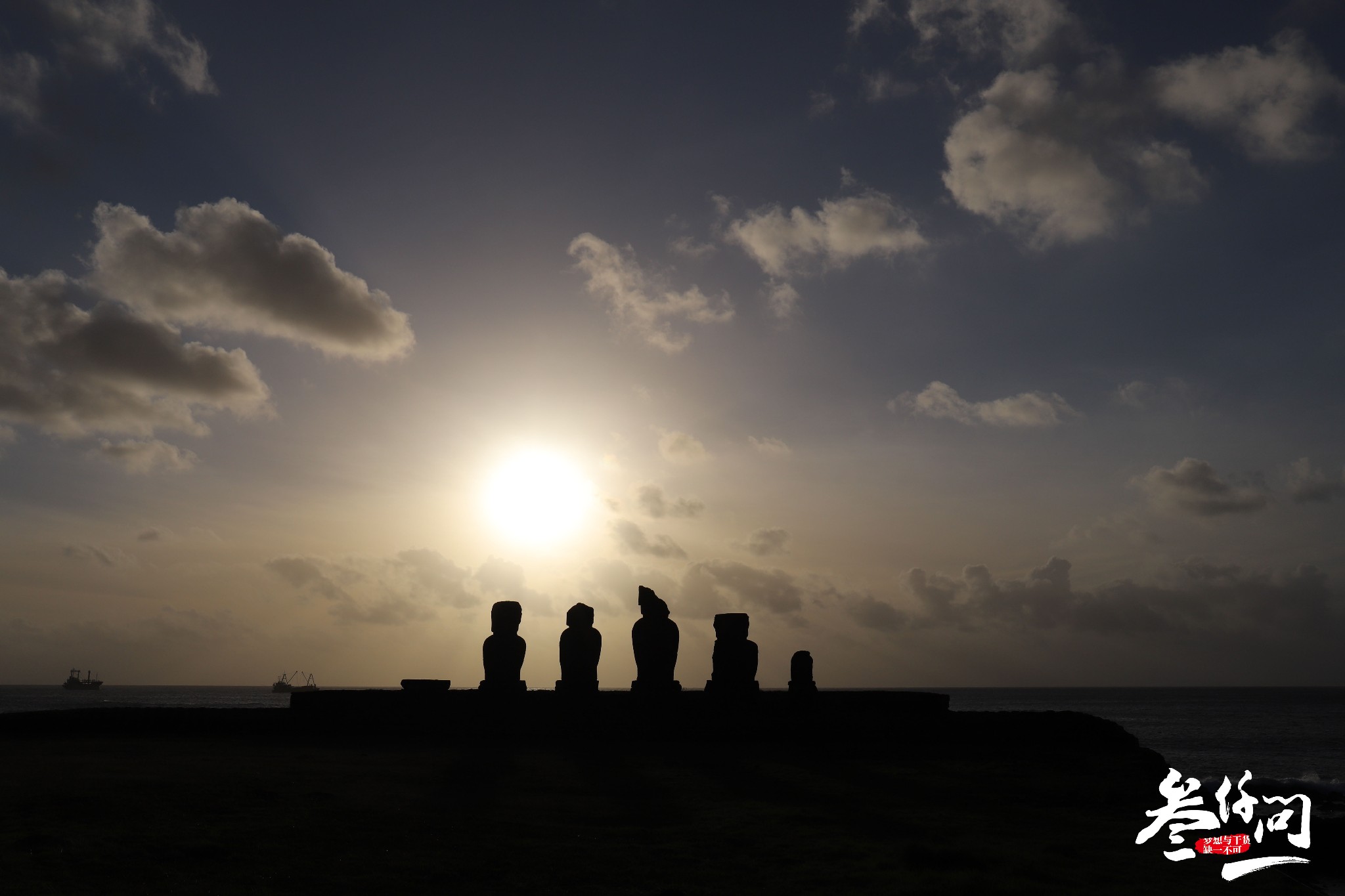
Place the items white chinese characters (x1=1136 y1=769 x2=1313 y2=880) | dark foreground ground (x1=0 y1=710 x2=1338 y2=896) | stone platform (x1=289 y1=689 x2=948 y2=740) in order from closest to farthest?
1. dark foreground ground (x1=0 y1=710 x2=1338 y2=896)
2. white chinese characters (x1=1136 y1=769 x2=1313 y2=880)
3. stone platform (x1=289 y1=689 x2=948 y2=740)

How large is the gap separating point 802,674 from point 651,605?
4.30 metres

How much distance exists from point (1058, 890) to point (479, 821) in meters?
6.38

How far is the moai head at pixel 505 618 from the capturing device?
23141 millimetres

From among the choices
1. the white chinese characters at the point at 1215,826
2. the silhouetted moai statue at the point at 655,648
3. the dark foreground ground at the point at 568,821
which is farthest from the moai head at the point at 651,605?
the white chinese characters at the point at 1215,826

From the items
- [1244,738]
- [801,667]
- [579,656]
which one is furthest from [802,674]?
[1244,738]

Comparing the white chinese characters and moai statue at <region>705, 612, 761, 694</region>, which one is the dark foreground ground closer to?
the white chinese characters

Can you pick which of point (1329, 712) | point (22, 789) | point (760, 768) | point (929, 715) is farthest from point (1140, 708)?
point (22, 789)

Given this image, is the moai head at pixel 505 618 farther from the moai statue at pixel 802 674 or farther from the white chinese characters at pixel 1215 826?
the white chinese characters at pixel 1215 826

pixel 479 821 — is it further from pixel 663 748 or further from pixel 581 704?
pixel 581 704

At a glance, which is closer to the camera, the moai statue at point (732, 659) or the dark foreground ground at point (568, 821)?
the dark foreground ground at point (568, 821)

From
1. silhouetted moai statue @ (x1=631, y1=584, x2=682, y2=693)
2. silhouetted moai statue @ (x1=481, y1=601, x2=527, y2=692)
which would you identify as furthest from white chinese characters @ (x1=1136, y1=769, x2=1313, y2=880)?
silhouetted moai statue @ (x1=481, y1=601, x2=527, y2=692)

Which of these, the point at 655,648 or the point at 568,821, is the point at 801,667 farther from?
the point at 568,821

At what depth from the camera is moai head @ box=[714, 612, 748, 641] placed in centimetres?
2344

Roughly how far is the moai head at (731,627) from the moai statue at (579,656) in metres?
3.12
